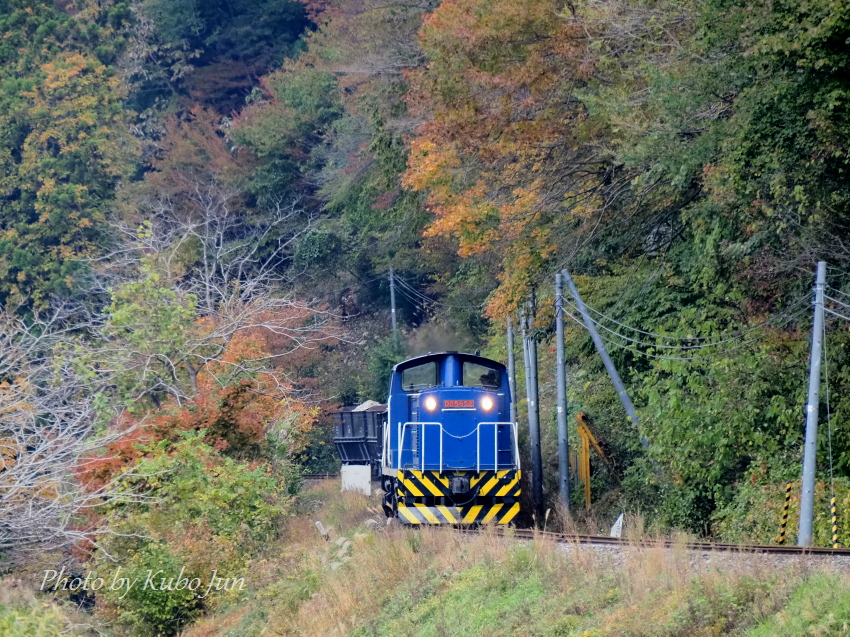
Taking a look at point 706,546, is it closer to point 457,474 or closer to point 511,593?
point 511,593

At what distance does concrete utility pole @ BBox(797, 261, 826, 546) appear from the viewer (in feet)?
45.0

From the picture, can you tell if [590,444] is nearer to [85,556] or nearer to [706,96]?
[706,96]

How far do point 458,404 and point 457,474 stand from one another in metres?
1.28

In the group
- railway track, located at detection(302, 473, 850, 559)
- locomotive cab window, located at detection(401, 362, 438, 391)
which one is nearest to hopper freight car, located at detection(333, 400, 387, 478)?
locomotive cab window, located at detection(401, 362, 438, 391)

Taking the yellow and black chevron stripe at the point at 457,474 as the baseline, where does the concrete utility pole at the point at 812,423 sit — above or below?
above

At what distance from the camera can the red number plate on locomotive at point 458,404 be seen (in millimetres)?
17969

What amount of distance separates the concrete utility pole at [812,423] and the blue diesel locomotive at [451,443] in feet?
16.3

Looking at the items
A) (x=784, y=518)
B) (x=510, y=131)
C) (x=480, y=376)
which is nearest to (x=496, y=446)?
(x=480, y=376)

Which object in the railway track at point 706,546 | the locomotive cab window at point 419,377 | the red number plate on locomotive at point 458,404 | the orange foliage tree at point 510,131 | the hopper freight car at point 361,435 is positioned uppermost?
the orange foliage tree at point 510,131

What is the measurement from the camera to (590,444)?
22.8m

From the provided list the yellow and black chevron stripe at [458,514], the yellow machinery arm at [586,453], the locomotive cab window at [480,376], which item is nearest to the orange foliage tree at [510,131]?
the yellow machinery arm at [586,453]

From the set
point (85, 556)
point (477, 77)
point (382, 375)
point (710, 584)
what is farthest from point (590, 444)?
point (382, 375)

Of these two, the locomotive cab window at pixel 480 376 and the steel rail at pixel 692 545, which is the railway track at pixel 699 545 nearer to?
the steel rail at pixel 692 545

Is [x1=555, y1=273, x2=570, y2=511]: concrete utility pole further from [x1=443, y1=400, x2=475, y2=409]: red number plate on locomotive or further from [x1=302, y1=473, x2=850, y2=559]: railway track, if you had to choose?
[x1=302, y1=473, x2=850, y2=559]: railway track
